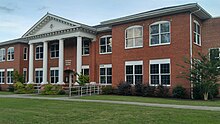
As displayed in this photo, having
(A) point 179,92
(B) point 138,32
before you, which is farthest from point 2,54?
(A) point 179,92

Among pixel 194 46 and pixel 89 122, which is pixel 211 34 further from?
pixel 89 122

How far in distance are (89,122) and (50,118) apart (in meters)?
2.02

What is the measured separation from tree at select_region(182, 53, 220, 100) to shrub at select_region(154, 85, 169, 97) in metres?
2.40

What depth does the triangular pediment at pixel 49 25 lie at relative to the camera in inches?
1169

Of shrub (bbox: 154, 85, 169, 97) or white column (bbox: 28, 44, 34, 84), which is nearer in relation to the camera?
shrub (bbox: 154, 85, 169, 97)

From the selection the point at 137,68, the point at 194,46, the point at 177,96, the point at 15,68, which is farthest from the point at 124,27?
the point at 15,68

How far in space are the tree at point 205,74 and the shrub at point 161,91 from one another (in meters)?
2.40

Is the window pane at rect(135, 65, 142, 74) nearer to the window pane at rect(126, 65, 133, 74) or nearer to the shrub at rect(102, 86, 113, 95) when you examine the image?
the window pane at rect(126, 65, 133, 74)

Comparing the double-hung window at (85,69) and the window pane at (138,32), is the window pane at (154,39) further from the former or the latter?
the double-hung window at (85,69)

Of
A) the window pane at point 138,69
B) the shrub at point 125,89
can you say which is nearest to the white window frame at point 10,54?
the shrub at point 125,89

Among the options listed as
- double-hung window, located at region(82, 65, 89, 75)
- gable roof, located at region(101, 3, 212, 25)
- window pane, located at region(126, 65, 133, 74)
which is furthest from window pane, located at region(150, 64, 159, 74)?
double-hung window, located at region(82, 65, 89, 75)

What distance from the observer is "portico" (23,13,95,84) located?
2850 centimetres

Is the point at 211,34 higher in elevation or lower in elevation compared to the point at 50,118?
higher

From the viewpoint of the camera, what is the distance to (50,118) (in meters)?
10.5
